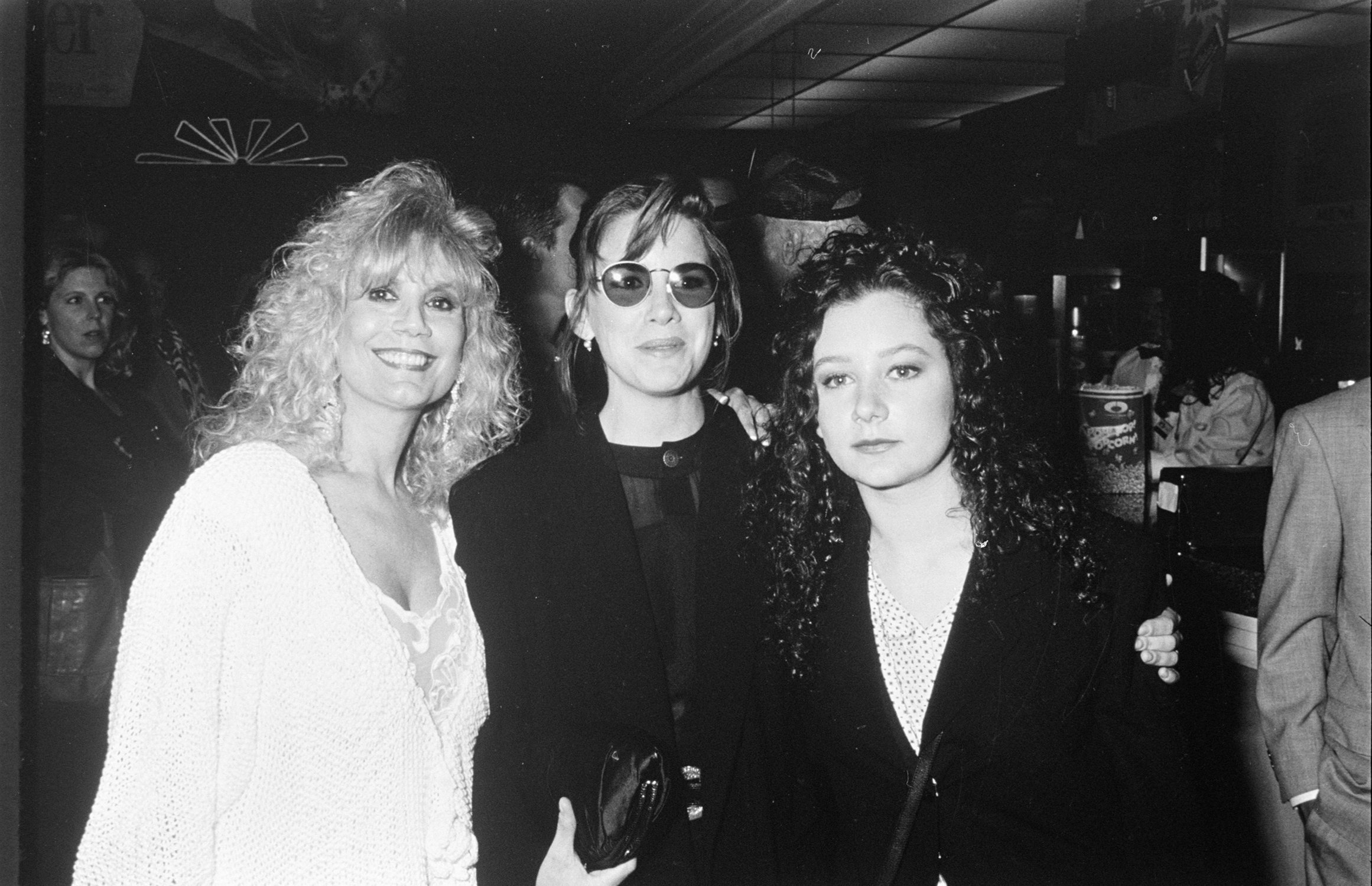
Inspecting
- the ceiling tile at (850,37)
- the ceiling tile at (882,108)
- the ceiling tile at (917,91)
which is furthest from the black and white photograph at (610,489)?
the ceiling tile at (917,91)

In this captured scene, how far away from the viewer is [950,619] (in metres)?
1.47

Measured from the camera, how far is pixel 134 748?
1.37m

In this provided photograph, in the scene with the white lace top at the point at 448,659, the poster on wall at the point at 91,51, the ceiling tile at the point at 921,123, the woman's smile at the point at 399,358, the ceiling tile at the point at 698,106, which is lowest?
the white lace top at the point at 448,659

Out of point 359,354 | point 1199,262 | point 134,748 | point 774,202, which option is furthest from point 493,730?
point 1199,262

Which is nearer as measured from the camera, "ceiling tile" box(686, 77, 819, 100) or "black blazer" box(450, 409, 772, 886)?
"black blazer" box(450, 409, 772, 886)

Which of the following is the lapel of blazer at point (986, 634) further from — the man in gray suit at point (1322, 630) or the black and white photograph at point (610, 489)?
the man in gray suit at point (1322, 630)

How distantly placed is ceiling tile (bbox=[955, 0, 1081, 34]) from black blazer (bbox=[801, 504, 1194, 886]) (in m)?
2.38

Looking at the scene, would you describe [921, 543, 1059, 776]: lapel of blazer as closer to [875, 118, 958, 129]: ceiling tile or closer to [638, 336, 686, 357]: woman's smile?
[638, 336, 686, 357]: woman's smile

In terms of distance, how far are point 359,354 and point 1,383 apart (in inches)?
24.4

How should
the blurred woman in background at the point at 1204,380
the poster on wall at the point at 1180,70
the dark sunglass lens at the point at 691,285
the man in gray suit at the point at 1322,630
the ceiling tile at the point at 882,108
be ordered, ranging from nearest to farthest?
the man in gray suit at the point at 1322,630 < the dark sunglass lens at the point at 691,285 < the poster on wall at the point at 1180,70 < the blurred woman in background at the point at 1204,380 < the ceiling tile at the point at 882,108

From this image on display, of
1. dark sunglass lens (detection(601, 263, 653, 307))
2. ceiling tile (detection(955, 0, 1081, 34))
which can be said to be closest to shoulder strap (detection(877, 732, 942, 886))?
dark sunglass lens (detection(601, 263, 653, 307))

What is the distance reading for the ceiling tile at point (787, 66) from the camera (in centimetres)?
245

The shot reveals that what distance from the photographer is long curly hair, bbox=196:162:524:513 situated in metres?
1.68

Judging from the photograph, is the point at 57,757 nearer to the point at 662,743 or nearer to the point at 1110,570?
the point at 662,743
